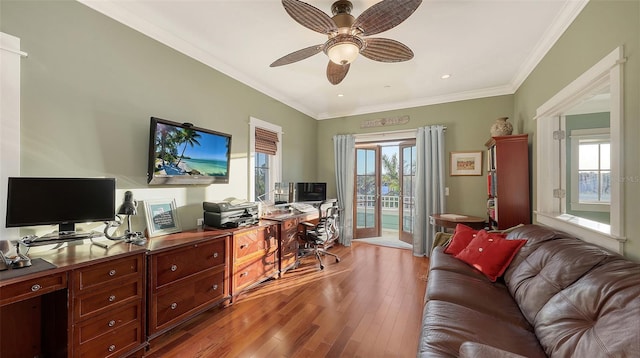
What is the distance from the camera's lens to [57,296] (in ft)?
4.95

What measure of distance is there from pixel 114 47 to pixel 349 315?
315cm

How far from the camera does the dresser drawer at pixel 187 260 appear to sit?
191 centimetres

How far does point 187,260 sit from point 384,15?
2420 millimetres

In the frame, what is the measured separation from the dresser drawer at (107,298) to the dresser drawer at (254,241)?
3.01 feet

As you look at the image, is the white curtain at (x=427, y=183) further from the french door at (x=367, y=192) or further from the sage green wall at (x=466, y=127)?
the french door at (x=367, y=192)

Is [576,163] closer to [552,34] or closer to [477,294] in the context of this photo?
[552,34]

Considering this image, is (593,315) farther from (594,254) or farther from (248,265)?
(248,265)

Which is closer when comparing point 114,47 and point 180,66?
point 114,47

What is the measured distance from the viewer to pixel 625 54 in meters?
1.46

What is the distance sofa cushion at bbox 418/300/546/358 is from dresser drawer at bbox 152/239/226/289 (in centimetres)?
186

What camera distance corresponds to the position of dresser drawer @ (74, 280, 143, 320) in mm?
1479

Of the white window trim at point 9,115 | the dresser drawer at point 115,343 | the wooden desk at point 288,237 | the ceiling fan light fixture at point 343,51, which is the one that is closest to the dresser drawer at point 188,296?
the dresser drawer at point 115,343

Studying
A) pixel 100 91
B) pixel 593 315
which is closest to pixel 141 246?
pixel 100 91

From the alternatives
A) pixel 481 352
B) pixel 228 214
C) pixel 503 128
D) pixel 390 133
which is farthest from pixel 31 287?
pixel 390 133
